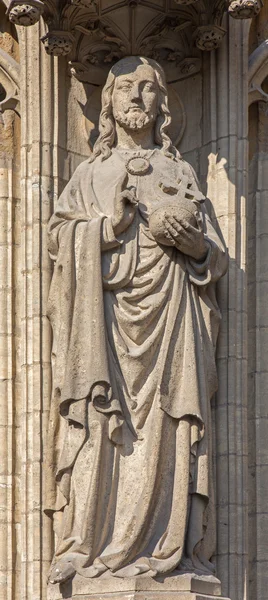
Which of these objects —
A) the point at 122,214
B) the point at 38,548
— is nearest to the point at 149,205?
the point at 122,214

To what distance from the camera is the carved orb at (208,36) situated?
468 inches

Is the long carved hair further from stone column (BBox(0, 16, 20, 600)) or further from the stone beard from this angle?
stone column (BBox(0, 16, 20, 600))

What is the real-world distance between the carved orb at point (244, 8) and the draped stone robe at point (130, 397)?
41.2 inches

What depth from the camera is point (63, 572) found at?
11023mm

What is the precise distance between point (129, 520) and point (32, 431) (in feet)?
2.93

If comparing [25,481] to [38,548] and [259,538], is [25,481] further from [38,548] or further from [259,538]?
[259,538]

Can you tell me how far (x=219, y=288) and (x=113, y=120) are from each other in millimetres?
1123

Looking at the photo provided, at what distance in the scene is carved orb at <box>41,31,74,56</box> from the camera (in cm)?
1180

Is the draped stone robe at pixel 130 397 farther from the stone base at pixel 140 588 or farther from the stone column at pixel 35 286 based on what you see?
the stone column at pixel 35 286

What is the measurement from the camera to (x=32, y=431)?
11.6m

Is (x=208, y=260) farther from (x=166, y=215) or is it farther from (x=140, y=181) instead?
(x=140, y=181)

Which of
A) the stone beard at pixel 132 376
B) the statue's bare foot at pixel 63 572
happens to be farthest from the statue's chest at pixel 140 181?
the statue's bare foot at pixel 63 572

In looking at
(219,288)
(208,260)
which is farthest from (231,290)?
(208,260)

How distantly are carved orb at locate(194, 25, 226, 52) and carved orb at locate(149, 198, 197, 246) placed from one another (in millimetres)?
1110
